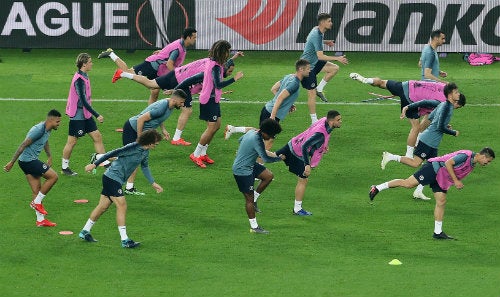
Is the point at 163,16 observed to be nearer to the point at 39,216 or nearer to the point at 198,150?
the point at 198,150

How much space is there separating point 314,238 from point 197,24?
1509 centimetres

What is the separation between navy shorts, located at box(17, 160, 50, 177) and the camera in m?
21.9

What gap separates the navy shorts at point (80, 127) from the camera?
81.8ft

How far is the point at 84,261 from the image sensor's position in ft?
65.9

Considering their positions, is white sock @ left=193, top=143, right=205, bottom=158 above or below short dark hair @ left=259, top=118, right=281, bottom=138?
below

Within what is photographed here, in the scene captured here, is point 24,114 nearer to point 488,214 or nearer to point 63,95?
point 63,95

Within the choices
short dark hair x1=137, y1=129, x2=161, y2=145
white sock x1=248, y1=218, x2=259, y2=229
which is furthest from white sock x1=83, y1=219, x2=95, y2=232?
white sock x1=248, y1=218, x2=259, y2=229

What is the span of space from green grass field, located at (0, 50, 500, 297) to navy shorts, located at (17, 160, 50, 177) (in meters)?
1.00

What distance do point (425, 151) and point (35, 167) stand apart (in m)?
7.47

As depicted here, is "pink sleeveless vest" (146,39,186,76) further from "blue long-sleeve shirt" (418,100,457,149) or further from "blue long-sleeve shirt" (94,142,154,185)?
"blue long-sleeve shirt" (94,142,154,185)

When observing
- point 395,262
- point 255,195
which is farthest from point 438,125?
point 395,262

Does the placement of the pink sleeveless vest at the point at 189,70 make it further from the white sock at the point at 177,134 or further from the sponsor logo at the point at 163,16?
the sponsor logo at the point at 163,16

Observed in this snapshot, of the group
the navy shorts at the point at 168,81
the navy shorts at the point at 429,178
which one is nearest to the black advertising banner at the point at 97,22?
the navy shorts at the point at 168,81

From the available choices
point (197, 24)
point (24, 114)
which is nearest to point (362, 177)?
point (24, 114)
